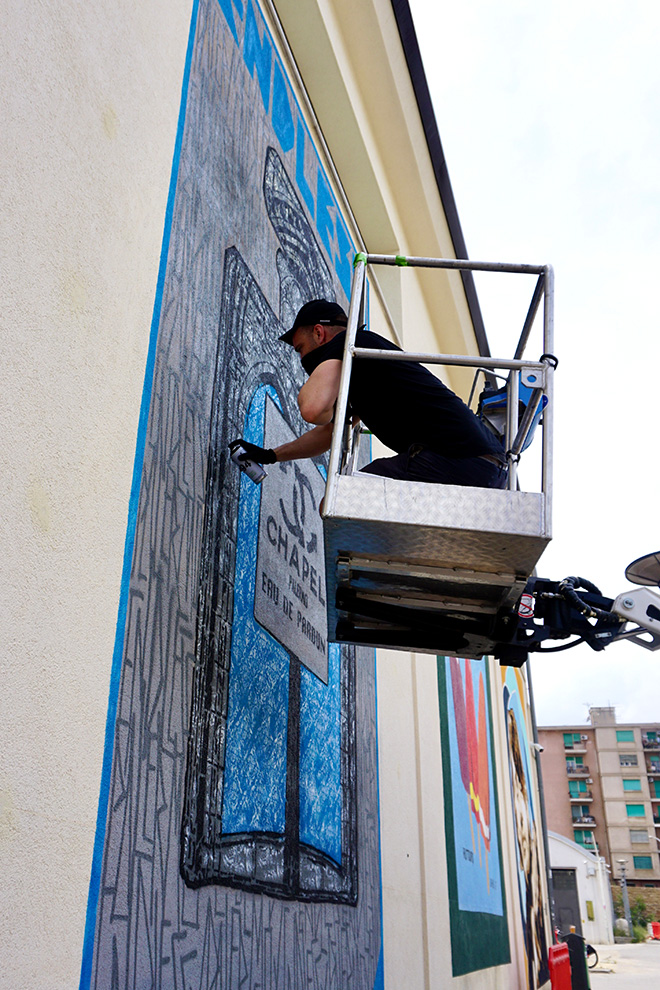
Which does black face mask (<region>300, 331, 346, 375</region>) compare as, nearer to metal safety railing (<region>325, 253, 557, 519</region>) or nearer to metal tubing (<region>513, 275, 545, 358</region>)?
metal safety railing (<region>325, 253, 557, 519</region>)

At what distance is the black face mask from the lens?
12.3ft

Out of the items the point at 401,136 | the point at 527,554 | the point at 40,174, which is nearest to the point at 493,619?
the point at 527,554

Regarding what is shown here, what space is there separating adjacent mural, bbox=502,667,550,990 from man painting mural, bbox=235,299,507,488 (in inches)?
421

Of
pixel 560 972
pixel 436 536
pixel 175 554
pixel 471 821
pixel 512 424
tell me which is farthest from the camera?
pixel 560 972

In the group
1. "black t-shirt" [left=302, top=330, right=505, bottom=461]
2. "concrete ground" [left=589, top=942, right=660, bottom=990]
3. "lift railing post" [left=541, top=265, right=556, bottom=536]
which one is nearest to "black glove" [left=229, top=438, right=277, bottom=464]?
"black t-shirt" [left=302, top=330, right=505, bottom=461]

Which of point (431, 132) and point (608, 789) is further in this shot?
point (608, 789)

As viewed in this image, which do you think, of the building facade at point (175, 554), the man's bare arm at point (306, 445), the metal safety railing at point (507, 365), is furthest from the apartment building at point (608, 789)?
the metal safety railing at point (507, 365)

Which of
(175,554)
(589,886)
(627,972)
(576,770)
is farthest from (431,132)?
(576,770)

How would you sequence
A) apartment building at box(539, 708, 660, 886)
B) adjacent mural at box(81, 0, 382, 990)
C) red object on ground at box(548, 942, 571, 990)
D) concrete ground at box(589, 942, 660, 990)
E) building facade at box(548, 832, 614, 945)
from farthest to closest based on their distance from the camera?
1. apartment building at box(539, 708, 660, 886)
2. building facade at box(548, 832, 614, 945)
3. concrete ground at box(589, 942, 660, 990)
4. red object on ground at box(548, 942, 571, 990)
5. adjacent mural at box(81, 0, 382, 990)

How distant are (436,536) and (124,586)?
1.13 m

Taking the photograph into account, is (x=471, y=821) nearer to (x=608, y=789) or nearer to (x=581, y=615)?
(x=581, y=615)

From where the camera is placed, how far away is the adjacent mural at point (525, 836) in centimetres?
1414

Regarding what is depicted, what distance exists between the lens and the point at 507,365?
334 cm

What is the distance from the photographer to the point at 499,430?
5.63 m
